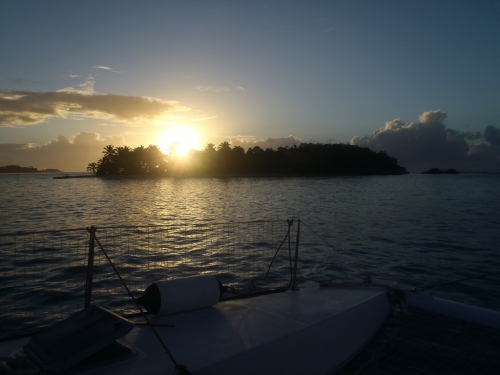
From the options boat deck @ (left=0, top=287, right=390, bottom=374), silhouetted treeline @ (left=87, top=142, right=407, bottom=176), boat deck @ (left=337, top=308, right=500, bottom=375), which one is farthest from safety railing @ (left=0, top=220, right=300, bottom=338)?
silhouetted treeline @ (left=87, top=142, right=407, bottom=176)

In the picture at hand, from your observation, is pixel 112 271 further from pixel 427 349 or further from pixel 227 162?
pixel 227 162

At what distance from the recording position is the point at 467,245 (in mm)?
15828

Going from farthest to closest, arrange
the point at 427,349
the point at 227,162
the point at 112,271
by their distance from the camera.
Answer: the point at 227,162
the point at 112,271
the point at 427,349

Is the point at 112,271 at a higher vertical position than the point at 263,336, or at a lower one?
lower

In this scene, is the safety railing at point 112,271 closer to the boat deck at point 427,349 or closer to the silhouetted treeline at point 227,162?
the boat deck at point 427,349

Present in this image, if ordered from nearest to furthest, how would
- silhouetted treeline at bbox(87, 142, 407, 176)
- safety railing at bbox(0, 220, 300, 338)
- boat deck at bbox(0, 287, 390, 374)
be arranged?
boat deck at bbox(0, 287, 390, 374), safety railing at bbox(0, 220, 300, 338), silhouetted treeline at bbox(87, 142, 407, 176)

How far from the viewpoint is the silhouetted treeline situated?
473 feet

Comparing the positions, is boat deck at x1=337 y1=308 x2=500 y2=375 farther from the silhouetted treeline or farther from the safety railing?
the silhouetted treeline

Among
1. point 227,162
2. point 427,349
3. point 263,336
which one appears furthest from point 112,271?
point 227,162

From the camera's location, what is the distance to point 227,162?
14588 centimetres

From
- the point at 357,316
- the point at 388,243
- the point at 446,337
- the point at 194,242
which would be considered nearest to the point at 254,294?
the point at 357,316

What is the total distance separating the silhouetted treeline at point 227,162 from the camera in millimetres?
144125

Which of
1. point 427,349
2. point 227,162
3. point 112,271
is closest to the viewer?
point 427,349

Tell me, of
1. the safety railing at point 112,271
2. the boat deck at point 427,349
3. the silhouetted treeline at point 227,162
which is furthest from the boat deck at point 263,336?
the silhouetted treeline at point 227,162
